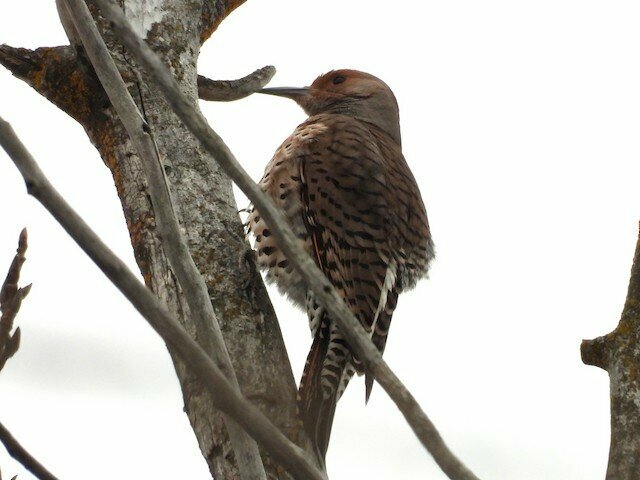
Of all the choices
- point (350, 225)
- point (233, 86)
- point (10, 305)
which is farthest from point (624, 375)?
point (233, 86)

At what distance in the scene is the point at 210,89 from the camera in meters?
4.44

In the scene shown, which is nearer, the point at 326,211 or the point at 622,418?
the point at 622,418

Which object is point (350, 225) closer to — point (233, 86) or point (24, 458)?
point (233, 86)

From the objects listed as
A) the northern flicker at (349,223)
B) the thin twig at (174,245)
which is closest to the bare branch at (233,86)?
the northern flicker at (349,223)

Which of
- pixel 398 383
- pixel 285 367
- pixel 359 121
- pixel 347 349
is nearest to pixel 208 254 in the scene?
pixel 285 367

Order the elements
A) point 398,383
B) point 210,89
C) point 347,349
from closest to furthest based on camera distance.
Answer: point 398,383, point 347,349, point 210,89

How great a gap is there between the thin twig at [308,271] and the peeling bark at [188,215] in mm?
1083

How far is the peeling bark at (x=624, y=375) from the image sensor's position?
90.1 inches

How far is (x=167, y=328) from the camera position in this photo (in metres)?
1.62

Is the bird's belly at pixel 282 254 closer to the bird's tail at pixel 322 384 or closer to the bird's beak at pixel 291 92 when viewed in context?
the bird's tail at pixel 322 384

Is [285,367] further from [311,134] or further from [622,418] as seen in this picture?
[311,134]

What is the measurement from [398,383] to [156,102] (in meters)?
2.11

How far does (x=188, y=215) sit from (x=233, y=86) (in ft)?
4.28

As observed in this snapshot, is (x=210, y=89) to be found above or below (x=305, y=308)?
above
